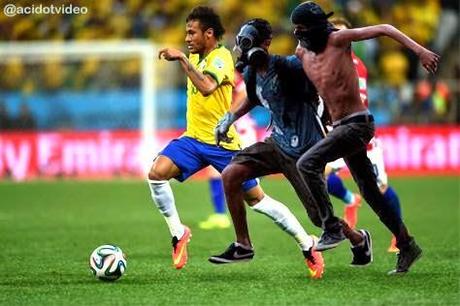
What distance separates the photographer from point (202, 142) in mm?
10594

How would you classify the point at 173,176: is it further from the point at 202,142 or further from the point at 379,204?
the point at 379,204

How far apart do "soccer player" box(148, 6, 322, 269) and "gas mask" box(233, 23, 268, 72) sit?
61cm

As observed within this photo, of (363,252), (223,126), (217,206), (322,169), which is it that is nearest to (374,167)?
(363,252)

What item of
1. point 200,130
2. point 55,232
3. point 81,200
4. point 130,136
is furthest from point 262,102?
point 130,136

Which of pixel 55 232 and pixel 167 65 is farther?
pixel 167 65

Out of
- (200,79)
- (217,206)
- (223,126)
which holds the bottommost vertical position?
(217,206)

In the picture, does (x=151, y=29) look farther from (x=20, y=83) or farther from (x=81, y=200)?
(x=81, y=200)

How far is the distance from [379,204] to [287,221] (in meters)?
0.86

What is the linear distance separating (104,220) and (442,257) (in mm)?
6531

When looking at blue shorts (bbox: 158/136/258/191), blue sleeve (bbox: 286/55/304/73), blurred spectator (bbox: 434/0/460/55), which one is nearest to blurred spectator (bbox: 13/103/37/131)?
blurred spectator (bbox: 434/0/460/55)

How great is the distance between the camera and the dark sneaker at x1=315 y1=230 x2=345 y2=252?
9086 millimetres

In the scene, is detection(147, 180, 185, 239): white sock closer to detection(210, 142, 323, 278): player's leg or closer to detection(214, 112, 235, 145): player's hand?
detection(210, 142, 323, 278): player's leg

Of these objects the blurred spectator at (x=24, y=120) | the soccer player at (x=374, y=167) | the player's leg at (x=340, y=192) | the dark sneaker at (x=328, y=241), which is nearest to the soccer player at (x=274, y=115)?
the dark sneaker at (x=328, y=241)

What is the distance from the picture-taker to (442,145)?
89.5ft
